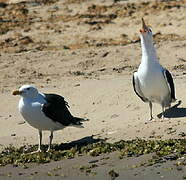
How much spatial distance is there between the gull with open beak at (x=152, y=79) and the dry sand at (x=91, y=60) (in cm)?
35

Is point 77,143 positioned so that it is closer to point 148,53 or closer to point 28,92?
point 28,92

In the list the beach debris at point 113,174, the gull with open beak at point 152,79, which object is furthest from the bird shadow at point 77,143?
the beach debris at point 113,174

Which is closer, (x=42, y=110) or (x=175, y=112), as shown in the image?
(x=42, y=110)

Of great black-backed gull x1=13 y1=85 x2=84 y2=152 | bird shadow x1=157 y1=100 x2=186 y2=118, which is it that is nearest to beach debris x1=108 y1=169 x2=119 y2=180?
great black-backed gull x1=13 y1=85 x2=84 y2=152

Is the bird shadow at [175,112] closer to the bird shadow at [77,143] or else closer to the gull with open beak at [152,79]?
the gull with open beak at [152,79]

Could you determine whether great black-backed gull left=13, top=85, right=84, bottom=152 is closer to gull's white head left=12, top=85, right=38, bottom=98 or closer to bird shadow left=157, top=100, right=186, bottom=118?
gull's white head left=12, top=85, right=38, bottom=98

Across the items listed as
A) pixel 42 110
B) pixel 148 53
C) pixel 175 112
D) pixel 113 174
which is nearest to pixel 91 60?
pixel 175 112

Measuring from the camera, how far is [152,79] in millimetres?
11688

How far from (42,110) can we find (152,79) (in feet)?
6.49

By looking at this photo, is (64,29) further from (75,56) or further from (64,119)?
(64,119)

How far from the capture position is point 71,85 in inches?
606

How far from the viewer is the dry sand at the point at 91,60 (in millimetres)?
12148

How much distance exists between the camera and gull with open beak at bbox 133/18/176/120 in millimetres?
11703

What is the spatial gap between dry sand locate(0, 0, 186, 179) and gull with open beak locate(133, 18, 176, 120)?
1.16ft
